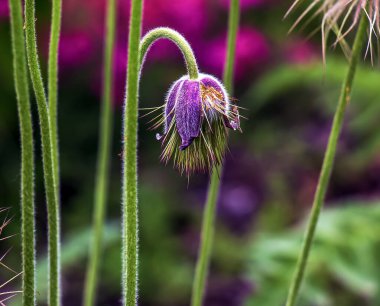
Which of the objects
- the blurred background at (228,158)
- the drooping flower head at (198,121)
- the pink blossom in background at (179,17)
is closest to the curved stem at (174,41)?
the drooping flower head at (198,121)

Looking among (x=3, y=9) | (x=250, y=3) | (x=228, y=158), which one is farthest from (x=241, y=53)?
(x=3, y=9)

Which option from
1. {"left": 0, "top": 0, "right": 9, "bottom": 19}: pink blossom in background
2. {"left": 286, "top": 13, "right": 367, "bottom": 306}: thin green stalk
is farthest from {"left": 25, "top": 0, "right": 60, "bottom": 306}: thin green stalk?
{"left": 0, "top": 0, "right": 9, "bottom": 19}: pink blossom in background

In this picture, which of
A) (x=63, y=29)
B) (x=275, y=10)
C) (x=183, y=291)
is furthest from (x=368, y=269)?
(x=275, y=10)

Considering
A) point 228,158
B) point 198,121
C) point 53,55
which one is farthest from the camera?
point 228,158

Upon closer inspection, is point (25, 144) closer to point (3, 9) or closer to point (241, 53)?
point (3, 9)

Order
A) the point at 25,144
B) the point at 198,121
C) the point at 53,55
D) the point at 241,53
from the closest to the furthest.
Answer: the point at 25,144 → the point at 198,121 → the point at 53,55 → the point at 241,53

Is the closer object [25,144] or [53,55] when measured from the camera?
[25,144]

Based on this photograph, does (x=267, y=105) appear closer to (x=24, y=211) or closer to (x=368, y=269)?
Result: (x=368, y=269)

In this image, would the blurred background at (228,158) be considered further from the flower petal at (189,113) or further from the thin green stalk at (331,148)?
the flower petal at (189,113)
